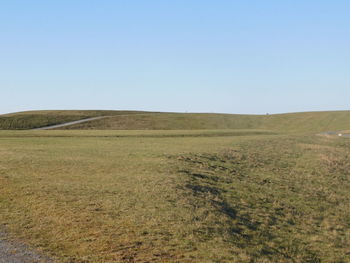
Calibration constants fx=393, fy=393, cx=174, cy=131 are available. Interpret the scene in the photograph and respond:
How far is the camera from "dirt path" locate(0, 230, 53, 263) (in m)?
10.7

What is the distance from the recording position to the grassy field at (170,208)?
12438 mm

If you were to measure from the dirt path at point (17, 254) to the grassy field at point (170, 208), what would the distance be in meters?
0.41

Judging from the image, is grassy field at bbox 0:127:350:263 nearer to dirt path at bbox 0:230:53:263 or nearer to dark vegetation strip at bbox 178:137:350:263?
dark vegetation strip at bbox 178:137:350:263

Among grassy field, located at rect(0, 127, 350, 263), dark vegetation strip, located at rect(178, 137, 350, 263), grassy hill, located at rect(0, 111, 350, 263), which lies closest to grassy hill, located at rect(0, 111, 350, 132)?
grassy hill, located at rect(0, 111, 350, 263)

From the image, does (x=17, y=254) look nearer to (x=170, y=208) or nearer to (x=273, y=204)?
(x=170, y=208)

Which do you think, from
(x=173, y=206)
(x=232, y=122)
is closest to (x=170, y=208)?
(x=173, y=206)

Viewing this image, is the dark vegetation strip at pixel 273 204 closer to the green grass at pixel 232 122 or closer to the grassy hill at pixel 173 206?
the grassy hill at pixel 173 206

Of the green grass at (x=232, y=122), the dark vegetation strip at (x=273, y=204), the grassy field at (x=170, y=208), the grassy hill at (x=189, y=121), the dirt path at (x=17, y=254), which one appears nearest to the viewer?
the dirt path at (x=17, y=254)

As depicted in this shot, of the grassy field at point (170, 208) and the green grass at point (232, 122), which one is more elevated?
the green grass at point (232, 122)

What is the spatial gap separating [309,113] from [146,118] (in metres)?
51.1

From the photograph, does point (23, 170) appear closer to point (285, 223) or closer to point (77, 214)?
point (77, 214)

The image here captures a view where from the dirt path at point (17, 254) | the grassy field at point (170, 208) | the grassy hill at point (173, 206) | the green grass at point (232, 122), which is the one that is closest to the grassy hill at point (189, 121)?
the green grass at point (232, 122)

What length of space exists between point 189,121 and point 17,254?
299ft

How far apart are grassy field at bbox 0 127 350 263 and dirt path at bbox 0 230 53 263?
1.33 ft
